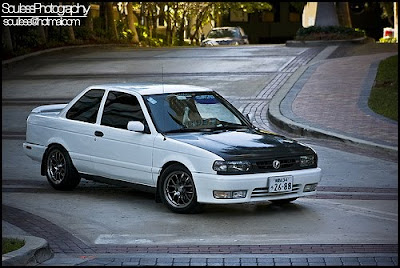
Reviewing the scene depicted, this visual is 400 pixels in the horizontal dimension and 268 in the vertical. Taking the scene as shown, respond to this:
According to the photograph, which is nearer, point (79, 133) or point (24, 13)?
point (79, 133)

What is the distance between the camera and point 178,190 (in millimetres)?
10289

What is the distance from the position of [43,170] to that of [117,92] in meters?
1.51

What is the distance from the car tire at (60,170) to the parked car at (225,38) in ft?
101

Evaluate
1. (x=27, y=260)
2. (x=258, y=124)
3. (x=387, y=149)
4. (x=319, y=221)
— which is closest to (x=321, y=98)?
(x=258, y=124)

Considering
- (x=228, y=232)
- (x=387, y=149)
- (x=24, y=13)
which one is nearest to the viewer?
(x=228, y=232)

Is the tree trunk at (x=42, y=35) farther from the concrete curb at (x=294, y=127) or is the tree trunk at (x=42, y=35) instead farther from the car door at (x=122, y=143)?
the car door at (x=122, y=143)

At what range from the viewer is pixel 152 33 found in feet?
176

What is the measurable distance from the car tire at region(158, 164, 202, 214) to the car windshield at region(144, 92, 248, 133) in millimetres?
625

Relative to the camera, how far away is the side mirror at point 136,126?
10.8 meters

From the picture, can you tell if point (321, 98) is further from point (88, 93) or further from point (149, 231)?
point (149, 231)

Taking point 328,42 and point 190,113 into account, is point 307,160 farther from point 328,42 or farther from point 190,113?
point 328,42

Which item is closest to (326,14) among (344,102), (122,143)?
(344,102)

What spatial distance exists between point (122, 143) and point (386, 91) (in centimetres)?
1101

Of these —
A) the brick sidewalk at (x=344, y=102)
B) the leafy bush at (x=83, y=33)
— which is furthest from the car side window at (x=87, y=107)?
the leafy bush at (x=83, y=33)
